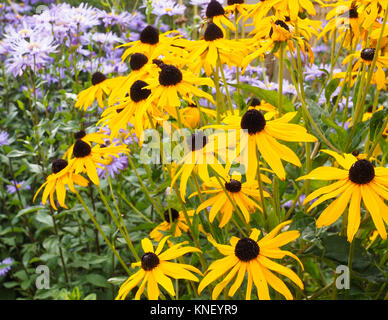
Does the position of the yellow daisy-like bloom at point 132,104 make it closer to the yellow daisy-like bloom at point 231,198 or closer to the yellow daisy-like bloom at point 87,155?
the yellow daisy-like bloom at point 87,155

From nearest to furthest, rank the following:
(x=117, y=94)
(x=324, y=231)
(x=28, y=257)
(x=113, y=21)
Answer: (x=324, y=231) < (x=117, y=94) < (x=28, y=257) < (x=113, y=21)

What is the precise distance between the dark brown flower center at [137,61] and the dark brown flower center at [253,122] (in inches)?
13.5

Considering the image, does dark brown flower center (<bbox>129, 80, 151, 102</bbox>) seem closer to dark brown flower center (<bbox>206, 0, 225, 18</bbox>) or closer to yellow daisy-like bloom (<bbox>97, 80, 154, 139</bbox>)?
yellow daisy-like bloom (<bbox>97, 80, 154, 139</bbox>)

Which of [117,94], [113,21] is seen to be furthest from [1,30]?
[117,94]

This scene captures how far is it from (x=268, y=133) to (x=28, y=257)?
1.16 metres

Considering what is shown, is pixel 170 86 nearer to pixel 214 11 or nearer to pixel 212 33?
pixel 212 33

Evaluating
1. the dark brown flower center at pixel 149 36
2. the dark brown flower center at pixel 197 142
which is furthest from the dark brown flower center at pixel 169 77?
the dark brown flower center at pixel 149 36

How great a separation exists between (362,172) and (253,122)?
181mm

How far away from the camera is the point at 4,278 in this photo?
1616mm

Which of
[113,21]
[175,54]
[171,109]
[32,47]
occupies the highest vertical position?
[113,21]

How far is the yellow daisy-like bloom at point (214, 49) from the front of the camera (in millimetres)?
779

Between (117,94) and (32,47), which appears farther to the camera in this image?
(32,47)

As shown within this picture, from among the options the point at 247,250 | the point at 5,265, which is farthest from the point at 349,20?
the point at 5,265
